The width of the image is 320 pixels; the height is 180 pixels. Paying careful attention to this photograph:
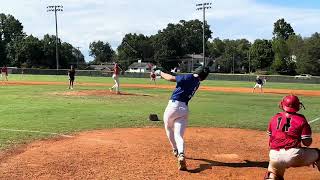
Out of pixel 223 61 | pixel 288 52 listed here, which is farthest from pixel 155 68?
pixel 223 61

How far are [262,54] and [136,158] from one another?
378 ft

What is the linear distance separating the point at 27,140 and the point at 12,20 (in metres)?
135

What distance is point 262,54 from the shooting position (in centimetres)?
12094

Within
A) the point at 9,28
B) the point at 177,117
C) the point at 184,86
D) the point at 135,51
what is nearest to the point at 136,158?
the point at 177,117

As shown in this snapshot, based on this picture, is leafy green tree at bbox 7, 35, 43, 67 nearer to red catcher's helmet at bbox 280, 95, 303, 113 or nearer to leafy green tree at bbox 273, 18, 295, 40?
leafy green tree at bbox 273, 18, 295, 40

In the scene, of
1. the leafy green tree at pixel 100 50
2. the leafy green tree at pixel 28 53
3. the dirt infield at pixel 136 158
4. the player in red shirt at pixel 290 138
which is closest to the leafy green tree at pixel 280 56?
the leafy green tree at pixel 28 53

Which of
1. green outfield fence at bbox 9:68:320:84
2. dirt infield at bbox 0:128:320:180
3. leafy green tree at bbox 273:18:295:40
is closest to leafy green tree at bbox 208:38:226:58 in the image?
leafy green tree at bbox 273:18:295:40

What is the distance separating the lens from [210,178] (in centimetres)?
799

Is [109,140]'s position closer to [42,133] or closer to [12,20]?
[42,133]

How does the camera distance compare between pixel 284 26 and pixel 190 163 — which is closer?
pixel 190 163

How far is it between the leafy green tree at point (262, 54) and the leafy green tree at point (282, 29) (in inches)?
1137

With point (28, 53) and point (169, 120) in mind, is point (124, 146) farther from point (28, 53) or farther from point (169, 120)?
point (28, 53)

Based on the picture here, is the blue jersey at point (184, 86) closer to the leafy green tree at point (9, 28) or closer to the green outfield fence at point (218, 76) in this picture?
the green outfield fence at point (218, 76)

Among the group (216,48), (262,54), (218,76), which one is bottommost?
(218,76)
